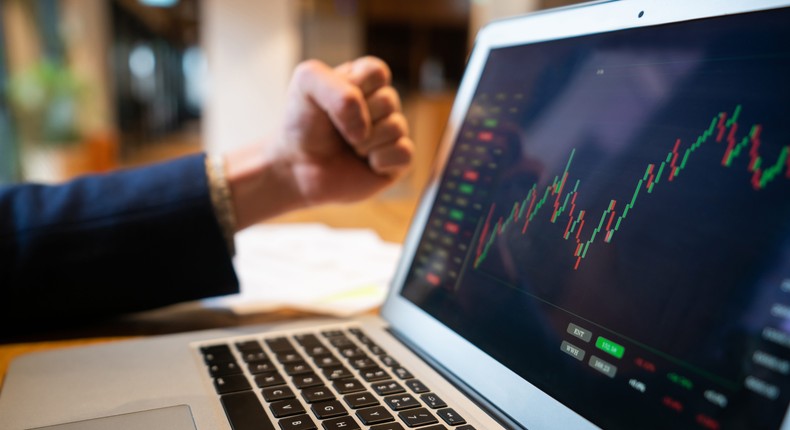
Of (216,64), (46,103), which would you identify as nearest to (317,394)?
(46,103)

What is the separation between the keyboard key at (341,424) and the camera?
31 centimetres

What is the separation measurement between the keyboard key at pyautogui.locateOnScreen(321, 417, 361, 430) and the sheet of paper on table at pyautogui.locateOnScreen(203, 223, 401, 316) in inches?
9.2

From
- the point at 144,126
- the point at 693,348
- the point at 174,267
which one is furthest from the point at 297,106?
the point at 144,126

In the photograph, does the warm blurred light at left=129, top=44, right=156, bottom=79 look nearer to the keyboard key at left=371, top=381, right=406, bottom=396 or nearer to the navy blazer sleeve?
the navy blazer sleeve

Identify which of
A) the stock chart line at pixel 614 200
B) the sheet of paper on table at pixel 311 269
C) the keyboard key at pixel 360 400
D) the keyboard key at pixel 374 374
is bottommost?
the sheet of paper on table at pixel 311 269

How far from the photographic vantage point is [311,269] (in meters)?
0.73

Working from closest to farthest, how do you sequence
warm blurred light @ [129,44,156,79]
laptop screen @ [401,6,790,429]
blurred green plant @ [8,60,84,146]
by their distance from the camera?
laptop screen @ [401,6,790,429] → blurred green plant @ [8,60,84,146] → warm blurred light @ [129,44,156,79]

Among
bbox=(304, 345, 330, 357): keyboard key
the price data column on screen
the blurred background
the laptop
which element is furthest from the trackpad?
the blurred background

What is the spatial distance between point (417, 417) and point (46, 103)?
389 cm

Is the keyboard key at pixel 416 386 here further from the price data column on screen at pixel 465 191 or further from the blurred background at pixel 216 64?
the blurred background at pixel 216 64

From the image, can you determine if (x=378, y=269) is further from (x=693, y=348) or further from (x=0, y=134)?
(x=0, y=134)

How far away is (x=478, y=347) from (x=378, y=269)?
1.11 ft

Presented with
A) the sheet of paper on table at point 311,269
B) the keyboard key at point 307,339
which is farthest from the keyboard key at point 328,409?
the sheet of paper on table at point 311,269

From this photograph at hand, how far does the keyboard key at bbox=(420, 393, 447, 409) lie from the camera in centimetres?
34
